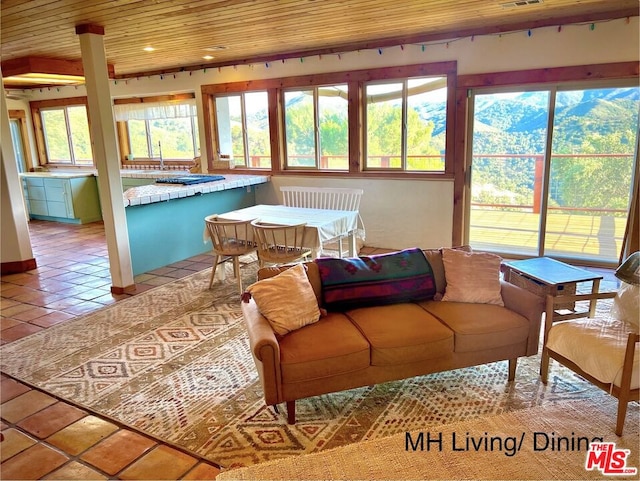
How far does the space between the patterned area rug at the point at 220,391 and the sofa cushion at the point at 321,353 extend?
1.03ft

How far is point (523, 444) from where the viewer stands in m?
2.23

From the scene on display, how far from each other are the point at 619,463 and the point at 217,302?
3.16 meters

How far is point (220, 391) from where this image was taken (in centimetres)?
275

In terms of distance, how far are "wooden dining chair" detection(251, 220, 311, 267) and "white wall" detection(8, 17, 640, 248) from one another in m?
2.05

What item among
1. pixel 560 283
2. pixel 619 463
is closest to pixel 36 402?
pixel 619 463

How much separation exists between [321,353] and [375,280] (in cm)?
70

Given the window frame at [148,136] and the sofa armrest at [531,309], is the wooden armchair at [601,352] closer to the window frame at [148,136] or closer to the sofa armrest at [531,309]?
the sofa armrest at [531,309]

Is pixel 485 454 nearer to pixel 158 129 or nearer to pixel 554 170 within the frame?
pixel 554 170

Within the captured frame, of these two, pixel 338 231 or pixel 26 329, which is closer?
pixel 26 329

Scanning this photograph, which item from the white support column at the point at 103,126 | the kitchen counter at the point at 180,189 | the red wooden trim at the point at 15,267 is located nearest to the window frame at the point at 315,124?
the kitchen counter at the point at 180,189

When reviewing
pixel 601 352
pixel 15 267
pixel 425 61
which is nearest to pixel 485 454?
pixel 601 352

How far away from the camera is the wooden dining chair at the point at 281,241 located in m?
4.11

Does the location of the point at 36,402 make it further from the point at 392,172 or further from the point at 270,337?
the point at 392,172

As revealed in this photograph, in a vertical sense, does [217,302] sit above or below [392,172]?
below
